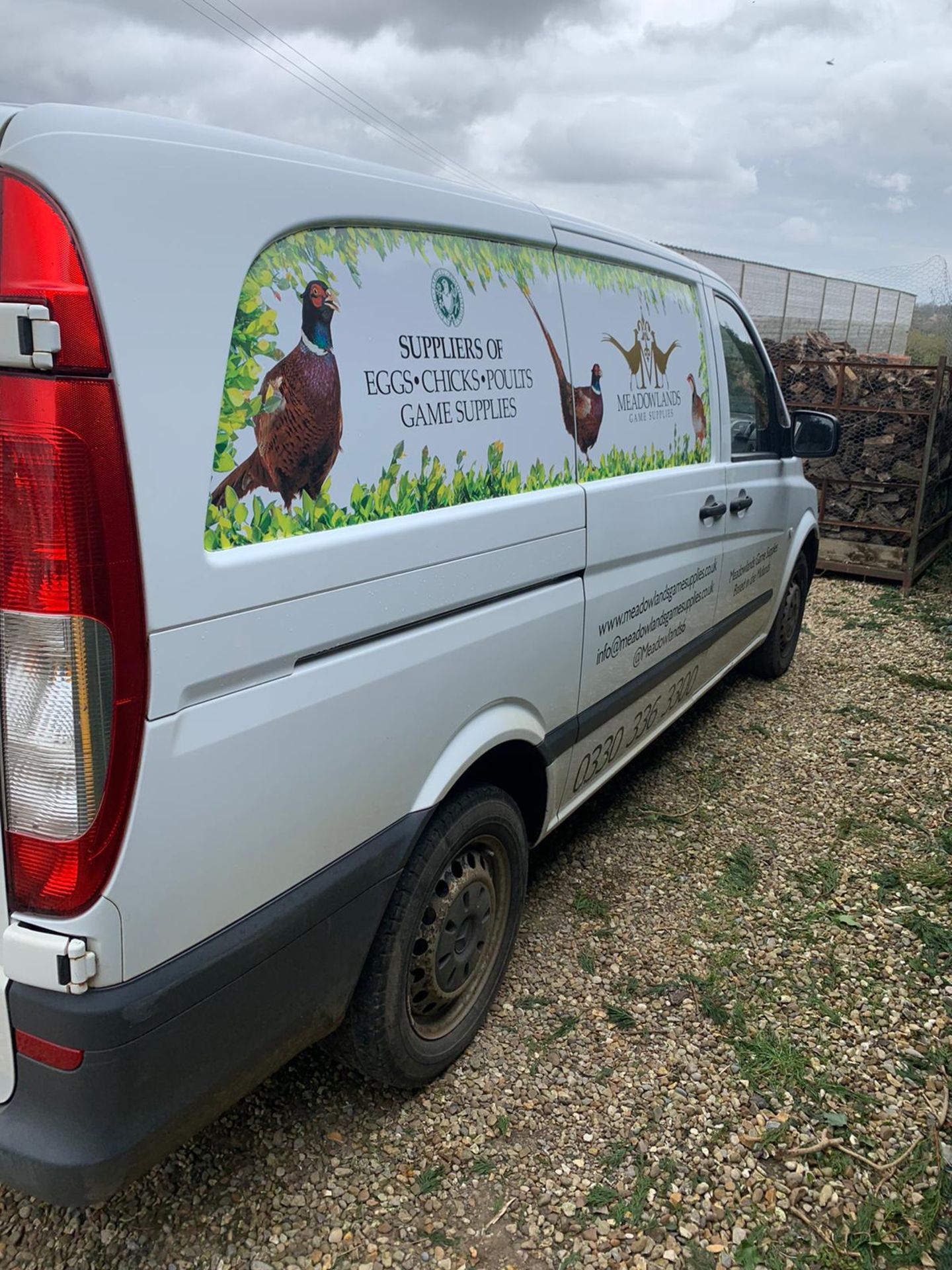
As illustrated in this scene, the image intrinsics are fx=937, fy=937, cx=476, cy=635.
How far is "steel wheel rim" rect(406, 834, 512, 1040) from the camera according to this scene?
7.39 ft

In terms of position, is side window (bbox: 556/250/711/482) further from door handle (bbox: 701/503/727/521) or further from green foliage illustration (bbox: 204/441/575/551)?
green foliage illustration (bbox: 204/441/575/551)

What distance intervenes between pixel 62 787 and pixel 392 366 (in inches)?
39.8

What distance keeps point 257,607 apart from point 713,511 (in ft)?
8.09

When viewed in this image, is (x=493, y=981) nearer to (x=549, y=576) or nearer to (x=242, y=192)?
(x=549, y=576)

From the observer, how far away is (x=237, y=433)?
152cm

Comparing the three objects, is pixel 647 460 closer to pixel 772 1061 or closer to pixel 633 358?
pixel 633 358

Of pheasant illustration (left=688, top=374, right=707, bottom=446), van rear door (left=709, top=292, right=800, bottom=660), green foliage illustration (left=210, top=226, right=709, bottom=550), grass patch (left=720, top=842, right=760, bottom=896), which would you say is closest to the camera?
green foliage illustration (left=210, top=226, right=709, bottom=550)

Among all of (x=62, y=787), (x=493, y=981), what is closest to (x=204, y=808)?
(x=62, y=787)

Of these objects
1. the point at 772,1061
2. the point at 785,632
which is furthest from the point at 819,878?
the point at 785,632

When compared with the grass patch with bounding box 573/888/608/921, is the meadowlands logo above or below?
above

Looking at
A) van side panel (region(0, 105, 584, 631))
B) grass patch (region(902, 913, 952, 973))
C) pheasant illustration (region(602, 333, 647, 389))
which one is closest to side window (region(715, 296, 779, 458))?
pheasant illustration (region(602, 333, 647, 389))

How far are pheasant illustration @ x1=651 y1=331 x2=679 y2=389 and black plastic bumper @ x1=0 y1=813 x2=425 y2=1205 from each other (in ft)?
6.85

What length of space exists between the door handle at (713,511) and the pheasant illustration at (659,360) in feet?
1.73

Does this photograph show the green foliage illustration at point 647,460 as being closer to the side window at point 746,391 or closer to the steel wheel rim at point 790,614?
the side window at point 746,391
